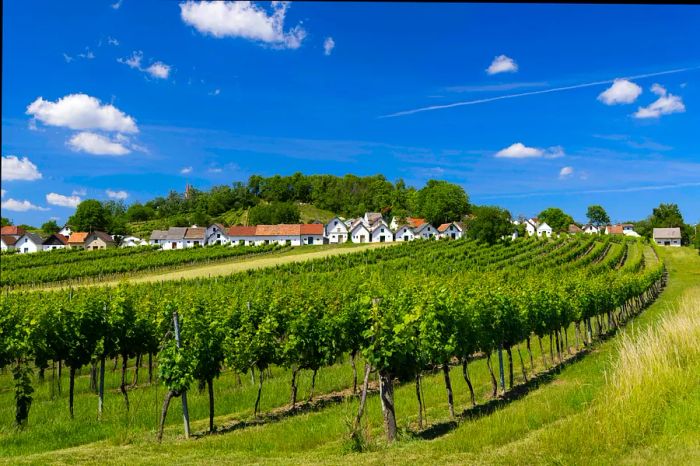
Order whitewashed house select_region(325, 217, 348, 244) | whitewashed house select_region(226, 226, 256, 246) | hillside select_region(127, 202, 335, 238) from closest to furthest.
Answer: whitewashed house select_region(226, 226, 256, 246) → whitewashed house select_region(325, 217, 348, 244) → hillside select_region(127, 202, 335, 238)

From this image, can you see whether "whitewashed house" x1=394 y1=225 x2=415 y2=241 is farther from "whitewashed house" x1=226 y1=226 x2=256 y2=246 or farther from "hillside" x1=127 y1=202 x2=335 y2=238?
"hillside" x1=127 y1=202 x2=335 y2=238

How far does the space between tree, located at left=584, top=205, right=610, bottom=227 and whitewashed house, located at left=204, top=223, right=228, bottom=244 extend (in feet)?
417

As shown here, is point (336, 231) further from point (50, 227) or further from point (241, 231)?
Result: point (50, 227)

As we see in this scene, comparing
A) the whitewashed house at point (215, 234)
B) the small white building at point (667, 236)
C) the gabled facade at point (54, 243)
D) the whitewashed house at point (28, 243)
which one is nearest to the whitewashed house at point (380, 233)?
the whitewashed house at point (215, 234)

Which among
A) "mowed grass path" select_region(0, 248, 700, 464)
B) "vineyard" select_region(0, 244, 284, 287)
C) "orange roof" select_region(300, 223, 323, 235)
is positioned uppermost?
"orange roof" select_region(300, 223, 323, 235)

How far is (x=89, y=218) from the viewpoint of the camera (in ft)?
380

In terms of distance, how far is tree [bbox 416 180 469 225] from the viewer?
117 metres

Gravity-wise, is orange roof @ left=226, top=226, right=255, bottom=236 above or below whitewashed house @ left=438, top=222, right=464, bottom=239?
above

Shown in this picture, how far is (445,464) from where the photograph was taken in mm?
7172

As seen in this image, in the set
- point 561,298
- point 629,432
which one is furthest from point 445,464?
point 561,298

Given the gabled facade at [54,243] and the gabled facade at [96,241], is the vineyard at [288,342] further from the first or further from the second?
the gabled facade at [54,243]

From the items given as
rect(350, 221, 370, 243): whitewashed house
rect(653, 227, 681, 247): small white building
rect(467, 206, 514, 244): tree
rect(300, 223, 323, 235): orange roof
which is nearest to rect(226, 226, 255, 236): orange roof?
rect(300, 223, 323, 235): orange roof

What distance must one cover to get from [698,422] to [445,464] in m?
3.75

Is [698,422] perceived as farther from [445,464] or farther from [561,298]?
[561,298]
